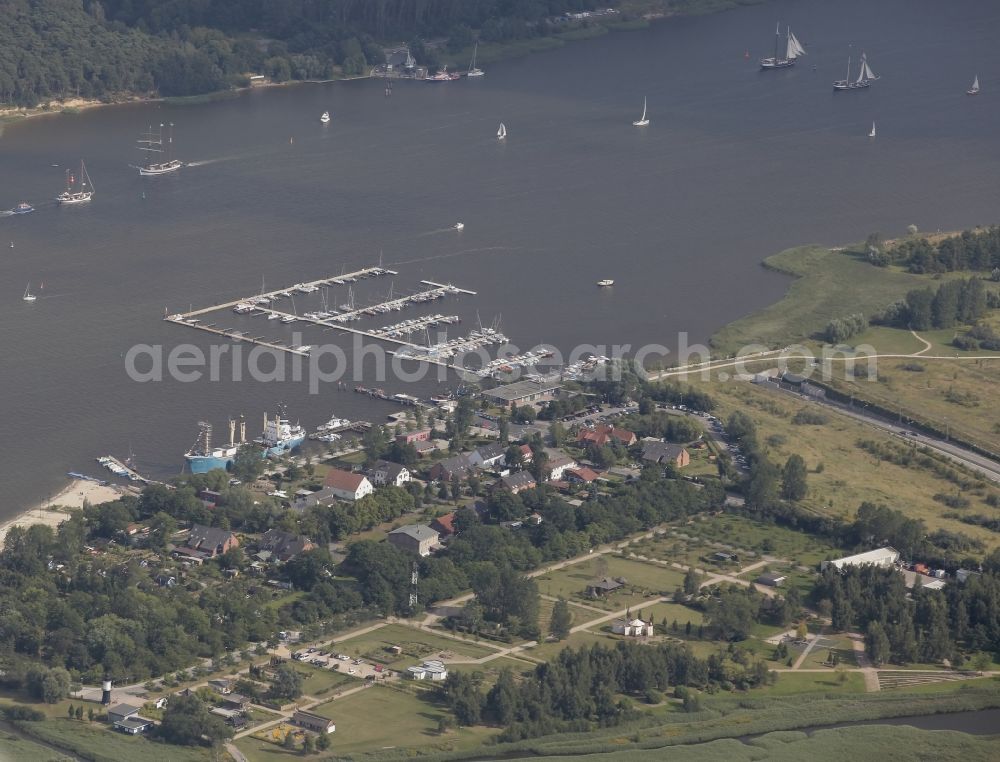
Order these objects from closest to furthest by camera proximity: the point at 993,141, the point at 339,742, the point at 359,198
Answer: the point at 339,742 < the point at 359,198 < the point at 993,141

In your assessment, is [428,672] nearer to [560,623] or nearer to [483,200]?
[560,623]

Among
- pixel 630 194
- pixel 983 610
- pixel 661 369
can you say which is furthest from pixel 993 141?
pixel 983 610

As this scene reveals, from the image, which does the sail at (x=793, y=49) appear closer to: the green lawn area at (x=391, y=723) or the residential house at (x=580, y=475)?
the residential house at (x=580, y=475)

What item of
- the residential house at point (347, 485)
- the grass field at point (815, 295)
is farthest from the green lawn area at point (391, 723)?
the grass field at point (815, 295)

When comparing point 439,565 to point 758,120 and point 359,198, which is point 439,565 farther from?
point 758,120

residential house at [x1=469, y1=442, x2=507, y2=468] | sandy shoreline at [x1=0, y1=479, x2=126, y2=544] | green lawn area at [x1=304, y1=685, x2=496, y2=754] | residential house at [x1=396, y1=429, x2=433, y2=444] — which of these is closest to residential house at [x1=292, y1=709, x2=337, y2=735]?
green lawn area at [x1=304, y1=685, x2=496, y2=754]

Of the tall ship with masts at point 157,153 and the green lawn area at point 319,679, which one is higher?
the tall ship with masts at point 157,153
